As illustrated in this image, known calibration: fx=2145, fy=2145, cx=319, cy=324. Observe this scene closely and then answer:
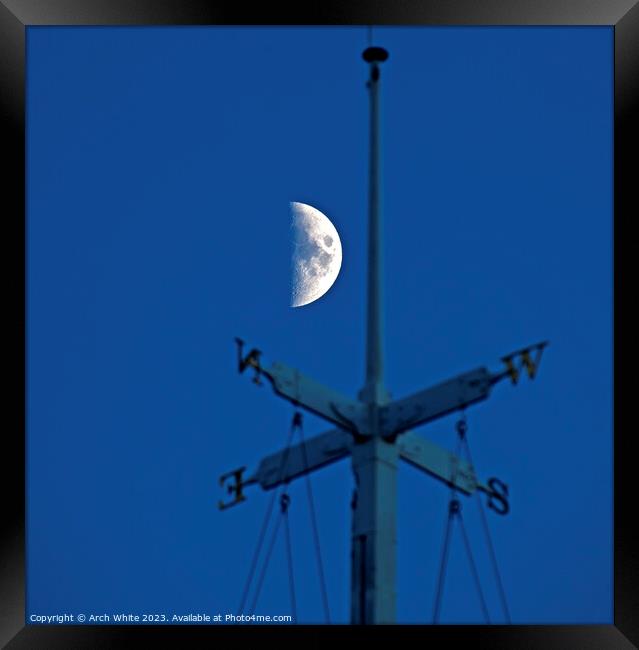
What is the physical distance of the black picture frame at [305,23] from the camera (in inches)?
728

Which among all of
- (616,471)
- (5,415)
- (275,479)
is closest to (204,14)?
(5,415)

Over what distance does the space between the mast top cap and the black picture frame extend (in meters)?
6.15

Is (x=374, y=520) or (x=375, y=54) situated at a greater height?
(x=375, y=54)

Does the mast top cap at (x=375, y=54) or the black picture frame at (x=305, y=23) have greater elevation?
the mast top cap at (x=375, y=54)

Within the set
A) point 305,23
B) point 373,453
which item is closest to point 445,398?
point 373,453

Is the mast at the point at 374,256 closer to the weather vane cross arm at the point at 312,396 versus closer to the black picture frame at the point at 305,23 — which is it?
the weather vane cross arm at the point at 312,396

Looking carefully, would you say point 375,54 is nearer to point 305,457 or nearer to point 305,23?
point 305,457

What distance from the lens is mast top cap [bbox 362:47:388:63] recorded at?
82.1 feet

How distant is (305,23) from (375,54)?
254 inches

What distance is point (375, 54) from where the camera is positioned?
25.3m

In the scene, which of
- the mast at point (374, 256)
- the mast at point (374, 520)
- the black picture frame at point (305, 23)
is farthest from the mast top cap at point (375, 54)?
the black picture frame at point (305, 23)

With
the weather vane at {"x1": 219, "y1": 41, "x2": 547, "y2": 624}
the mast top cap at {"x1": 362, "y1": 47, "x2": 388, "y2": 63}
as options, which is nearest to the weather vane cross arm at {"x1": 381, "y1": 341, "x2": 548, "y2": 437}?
the weather vane at {"x1": 219, "y1": 41, "x2": 547, "y2": 624}

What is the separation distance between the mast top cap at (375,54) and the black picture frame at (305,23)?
6145mm

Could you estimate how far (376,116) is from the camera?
26.1 m
